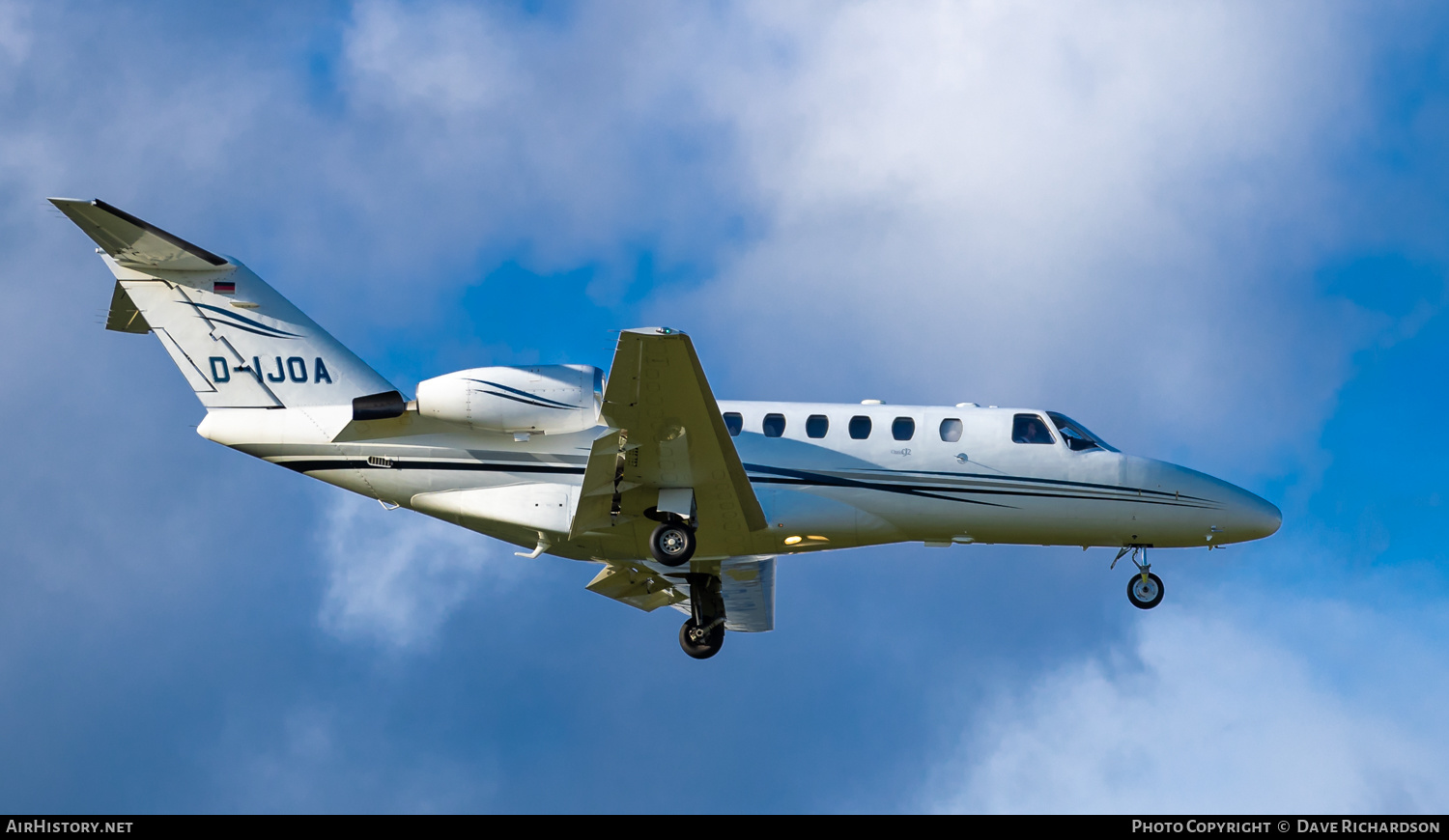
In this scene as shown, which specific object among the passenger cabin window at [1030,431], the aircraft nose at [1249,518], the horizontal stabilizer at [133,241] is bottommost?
the aircraft nose at [1249,518]

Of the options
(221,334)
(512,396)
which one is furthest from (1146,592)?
(221,334)

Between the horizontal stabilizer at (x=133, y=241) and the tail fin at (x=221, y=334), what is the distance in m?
0.02

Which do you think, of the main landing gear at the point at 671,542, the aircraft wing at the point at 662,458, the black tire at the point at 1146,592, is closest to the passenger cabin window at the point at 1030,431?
the black tire at the point at 1146,592

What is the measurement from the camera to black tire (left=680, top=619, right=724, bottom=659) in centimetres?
2317

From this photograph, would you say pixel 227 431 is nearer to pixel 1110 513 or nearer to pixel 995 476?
pixel 995 476

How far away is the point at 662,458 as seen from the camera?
18.9m

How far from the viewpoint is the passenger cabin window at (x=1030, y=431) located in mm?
21103

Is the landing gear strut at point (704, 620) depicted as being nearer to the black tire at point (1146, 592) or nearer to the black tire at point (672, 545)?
the black tire at point (672, 545)

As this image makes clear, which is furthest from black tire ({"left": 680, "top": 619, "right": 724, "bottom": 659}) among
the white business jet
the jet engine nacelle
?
the jet engine nacelle

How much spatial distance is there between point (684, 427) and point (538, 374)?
Answer: 7.59 feet

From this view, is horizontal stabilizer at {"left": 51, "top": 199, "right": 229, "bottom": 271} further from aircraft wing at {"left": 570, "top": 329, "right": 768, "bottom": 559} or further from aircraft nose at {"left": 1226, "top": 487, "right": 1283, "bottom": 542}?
aircraft nose at {"left": 1226, "top": 487, "right": 1283, "bottom": 542}

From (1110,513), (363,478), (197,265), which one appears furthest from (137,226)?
(1110,513)

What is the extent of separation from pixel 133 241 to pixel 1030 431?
13.7 m
